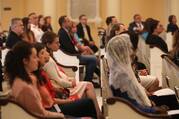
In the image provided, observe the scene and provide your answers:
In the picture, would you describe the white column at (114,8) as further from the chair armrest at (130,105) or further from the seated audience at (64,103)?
the chair armrest at (130,105)

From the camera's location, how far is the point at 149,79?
6.37m

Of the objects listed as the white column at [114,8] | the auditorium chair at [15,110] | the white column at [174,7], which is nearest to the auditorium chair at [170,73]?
the auditorium chair at [15,110]

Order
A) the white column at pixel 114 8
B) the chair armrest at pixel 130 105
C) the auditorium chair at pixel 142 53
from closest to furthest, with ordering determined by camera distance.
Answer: the chair armrest at pixel 130 105, the auditorium chair at pixel 142 53, the white column at pixel 114 8

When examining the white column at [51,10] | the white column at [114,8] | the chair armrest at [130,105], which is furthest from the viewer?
the white column at [51,10]

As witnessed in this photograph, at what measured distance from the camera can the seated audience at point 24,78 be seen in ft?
12.6

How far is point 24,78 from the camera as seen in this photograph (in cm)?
390

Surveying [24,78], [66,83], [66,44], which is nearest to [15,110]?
[24,78]

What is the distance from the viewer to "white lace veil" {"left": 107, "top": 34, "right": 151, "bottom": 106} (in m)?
4.27

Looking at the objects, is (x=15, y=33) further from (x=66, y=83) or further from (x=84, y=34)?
(x=84, y=34)

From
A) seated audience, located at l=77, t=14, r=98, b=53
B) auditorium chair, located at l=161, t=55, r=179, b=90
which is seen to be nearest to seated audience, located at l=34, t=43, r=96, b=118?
auditorium chair, located at l=161, t=55, r=179, b=90

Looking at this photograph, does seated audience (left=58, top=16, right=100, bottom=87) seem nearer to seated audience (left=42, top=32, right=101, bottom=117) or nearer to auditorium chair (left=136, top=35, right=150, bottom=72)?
auditorium chair (left=136, top=35, right=150, bottom=72)

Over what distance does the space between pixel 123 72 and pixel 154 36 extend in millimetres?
3689

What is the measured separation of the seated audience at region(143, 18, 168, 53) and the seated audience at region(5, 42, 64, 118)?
13.1ft

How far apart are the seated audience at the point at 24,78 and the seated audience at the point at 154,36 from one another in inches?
157
